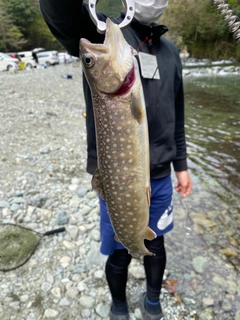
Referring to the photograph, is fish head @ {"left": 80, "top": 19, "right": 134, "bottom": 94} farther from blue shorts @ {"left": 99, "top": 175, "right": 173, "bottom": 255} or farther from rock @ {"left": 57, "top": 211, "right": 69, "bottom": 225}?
rock @ {"left": 57, "top": 211, "right": 69, "bottom": 225}

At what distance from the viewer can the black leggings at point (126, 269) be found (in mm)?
2182

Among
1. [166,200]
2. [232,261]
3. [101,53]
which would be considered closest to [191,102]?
[232,261]

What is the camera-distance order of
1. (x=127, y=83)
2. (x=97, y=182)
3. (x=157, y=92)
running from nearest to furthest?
(x=127, y=83), (x=97, y=182), (x=157, y=92)

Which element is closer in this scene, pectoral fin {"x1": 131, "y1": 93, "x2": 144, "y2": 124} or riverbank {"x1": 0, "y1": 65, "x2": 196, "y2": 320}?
pectoral fin {"x1": 131, "y1": 93, "x2": 144, "y2": 124}

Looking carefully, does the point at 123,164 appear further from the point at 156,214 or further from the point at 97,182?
the point at 156,214

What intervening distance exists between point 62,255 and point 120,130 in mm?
2324

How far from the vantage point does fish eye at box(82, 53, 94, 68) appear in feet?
3.95

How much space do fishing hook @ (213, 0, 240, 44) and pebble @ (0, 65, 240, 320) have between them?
7.61ft

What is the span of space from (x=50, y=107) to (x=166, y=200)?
30.3 ft

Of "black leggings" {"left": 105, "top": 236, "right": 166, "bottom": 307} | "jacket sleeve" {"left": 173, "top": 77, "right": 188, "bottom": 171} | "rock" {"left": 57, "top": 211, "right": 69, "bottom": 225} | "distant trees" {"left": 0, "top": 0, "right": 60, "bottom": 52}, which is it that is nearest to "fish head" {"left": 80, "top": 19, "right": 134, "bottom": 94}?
"distant trees" {"left": 0, "top": 0, "right": 60, "bottom": 52}

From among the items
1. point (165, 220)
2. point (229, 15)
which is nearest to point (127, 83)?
point (229, 15)

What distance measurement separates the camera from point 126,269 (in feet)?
7.39

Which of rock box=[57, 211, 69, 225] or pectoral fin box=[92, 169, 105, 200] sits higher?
pectoral fin box=[92, 169, 105, 200]

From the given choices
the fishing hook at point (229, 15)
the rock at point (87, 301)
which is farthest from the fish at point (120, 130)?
the rock at point (87, 301)
